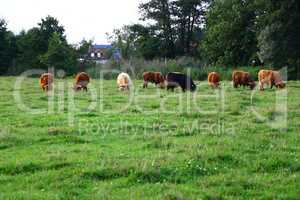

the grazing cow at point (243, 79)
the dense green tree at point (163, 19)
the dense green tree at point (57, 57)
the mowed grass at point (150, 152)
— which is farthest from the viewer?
the dense green tree at point (163, 19)

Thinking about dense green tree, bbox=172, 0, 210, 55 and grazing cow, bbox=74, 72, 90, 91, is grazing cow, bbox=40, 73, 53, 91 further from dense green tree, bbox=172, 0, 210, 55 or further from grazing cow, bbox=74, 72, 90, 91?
dense green tree, bbox=172, 0, 210, 55

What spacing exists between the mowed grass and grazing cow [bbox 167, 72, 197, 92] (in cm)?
871

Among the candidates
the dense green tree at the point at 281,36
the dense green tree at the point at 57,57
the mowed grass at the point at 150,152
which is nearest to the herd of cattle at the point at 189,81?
the mowed grass at the point at 150,152

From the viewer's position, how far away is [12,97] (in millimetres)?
25516

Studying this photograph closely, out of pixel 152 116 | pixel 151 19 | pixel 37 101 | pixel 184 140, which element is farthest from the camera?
pixel 151 19

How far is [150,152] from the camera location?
1163cm

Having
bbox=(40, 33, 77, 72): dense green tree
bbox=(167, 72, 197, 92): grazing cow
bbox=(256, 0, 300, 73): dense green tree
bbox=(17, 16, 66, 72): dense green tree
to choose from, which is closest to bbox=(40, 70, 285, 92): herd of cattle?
bbox=(167, 72, 197, 92): grazing cow

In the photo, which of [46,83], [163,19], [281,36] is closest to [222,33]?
[281,36]

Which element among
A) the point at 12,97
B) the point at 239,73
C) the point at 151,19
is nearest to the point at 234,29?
the point at 151,19

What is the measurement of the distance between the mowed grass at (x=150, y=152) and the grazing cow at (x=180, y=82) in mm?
8707

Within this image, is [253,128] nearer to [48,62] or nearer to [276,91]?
[276,91]

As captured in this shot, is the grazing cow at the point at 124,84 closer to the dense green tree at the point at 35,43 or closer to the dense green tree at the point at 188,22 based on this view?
the dense green tree at the point at 35,43

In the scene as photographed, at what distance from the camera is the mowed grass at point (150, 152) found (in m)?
8.99

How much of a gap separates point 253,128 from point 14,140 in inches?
241
